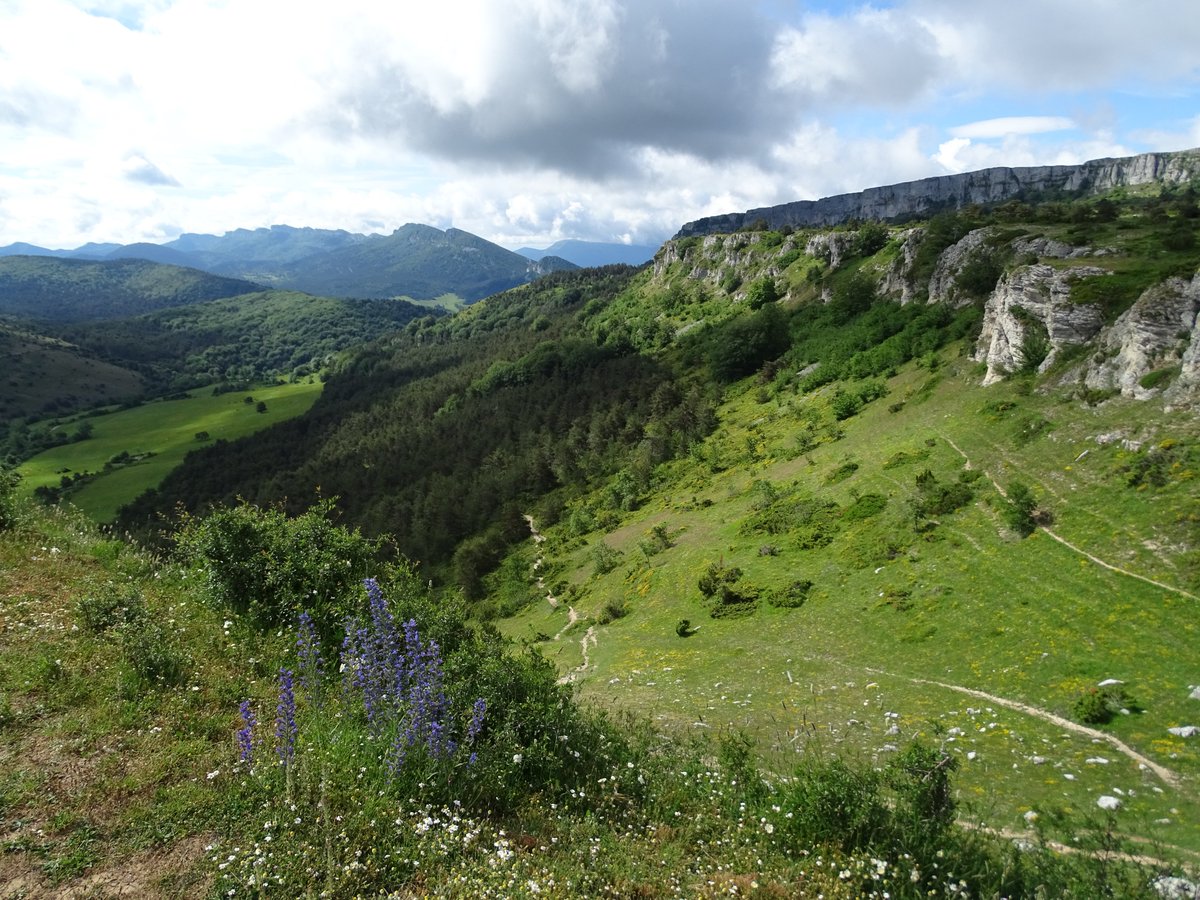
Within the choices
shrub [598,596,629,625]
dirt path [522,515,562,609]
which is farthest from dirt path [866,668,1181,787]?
dirt path [522,515,562,609]

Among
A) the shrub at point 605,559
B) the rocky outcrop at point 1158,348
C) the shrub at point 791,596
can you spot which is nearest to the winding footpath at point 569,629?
the shrub at point 605,559

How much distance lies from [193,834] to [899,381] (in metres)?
56.0

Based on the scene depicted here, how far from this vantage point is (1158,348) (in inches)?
1032

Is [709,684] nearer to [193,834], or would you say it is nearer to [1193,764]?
[1193,764]

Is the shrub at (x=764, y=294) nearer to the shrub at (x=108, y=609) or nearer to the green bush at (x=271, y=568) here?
the green bush at (x=271, y=568)

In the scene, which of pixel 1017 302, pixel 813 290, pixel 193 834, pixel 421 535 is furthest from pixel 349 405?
pixel 193 834

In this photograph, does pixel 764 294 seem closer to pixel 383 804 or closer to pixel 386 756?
pixel 386 756

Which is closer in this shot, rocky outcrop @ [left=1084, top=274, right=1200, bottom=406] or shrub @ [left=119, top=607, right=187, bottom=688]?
shrub @ [left=119, top=607, right=187, bottom=688]

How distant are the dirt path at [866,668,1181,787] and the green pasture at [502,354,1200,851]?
16cm

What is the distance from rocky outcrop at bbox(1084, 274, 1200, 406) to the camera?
80.0 feet

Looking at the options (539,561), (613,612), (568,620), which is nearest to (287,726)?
(613,612)

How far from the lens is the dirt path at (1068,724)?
42.9ft

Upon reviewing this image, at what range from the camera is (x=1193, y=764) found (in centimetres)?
1300

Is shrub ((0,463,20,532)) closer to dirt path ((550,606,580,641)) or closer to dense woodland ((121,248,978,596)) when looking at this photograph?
dense woodland ((121,248,978,596))
